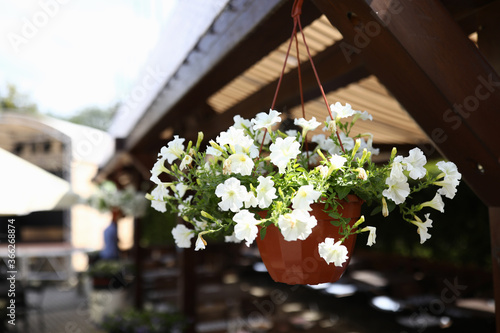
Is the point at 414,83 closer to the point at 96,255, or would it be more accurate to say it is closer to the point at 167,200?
the point at 167,200

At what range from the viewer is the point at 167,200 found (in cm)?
129

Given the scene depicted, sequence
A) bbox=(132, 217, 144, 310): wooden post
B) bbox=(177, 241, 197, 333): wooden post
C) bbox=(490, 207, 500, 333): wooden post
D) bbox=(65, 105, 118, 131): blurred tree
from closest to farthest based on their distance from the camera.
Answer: bbox=(490, 207, 500, 333): wooden post → bbox=(177, 241, 197, 333): wooden post → bbox=(132, 217, 144, 310): wooden post → bbox=(65, 105, 118, 131): blurred tree

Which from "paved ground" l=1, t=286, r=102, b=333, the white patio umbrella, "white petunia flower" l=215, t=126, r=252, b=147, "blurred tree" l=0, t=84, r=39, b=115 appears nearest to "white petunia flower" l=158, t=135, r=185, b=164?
"white petunia flower" l=215, t=126, r=252, b=147

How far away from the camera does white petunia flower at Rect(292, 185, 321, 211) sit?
3.31 ft

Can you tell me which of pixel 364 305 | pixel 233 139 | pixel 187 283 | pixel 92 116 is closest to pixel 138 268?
pixel 187 283

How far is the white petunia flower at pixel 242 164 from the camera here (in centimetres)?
110

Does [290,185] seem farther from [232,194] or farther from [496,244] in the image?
[496,244]

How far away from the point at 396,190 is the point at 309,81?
2.00 metres

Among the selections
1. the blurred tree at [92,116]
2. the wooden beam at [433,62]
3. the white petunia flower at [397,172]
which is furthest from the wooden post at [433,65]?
the blurred tree at [92,116]

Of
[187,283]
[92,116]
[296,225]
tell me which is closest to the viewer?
[296,225]

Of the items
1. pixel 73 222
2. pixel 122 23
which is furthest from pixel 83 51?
pixel 73 222

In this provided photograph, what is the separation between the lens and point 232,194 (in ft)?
3.48

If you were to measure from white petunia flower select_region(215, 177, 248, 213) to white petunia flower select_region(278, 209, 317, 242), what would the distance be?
0.34 feet

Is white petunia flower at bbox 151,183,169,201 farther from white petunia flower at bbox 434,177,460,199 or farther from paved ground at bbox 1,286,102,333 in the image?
paved ground at bbox 1,286,102,333
